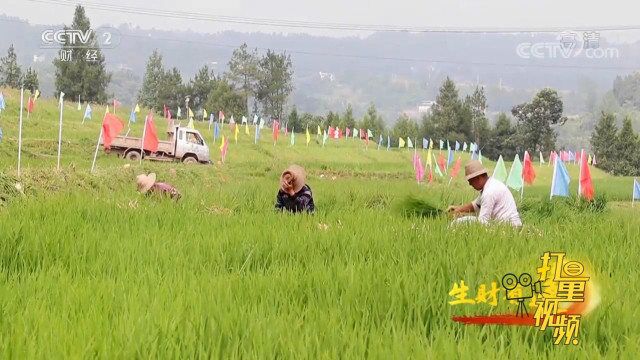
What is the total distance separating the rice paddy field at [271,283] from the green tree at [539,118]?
56.1 metres

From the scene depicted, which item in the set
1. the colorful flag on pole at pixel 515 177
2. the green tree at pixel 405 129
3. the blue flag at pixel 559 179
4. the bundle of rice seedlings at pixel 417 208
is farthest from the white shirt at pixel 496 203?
the green tree at pixel 405 129

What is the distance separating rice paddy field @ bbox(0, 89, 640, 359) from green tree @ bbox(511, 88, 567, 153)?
56.1 meters

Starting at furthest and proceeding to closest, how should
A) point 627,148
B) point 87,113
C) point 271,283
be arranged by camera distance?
point 627,148 < point 87,113 < point 271,283

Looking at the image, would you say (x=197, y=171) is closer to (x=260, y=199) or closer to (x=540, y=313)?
(x=260, y=199)

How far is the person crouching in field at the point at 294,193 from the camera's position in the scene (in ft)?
20.9

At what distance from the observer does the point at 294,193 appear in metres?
6.43

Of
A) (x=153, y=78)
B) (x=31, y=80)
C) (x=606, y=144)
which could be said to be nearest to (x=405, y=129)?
(x=606, y=144)

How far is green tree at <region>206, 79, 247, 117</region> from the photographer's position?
59.1m

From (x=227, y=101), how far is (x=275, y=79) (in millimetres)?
10581

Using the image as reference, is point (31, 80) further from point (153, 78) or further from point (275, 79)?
point (275, 79)

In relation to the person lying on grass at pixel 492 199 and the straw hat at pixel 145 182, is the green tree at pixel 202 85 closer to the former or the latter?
the straw hat at pixel 145 182

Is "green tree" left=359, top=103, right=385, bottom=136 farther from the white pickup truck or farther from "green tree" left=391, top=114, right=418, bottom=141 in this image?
the white pickup truck

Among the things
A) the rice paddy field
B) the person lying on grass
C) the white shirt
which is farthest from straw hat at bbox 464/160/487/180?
the rice paddy field

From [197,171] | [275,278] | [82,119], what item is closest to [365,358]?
[275,278]
